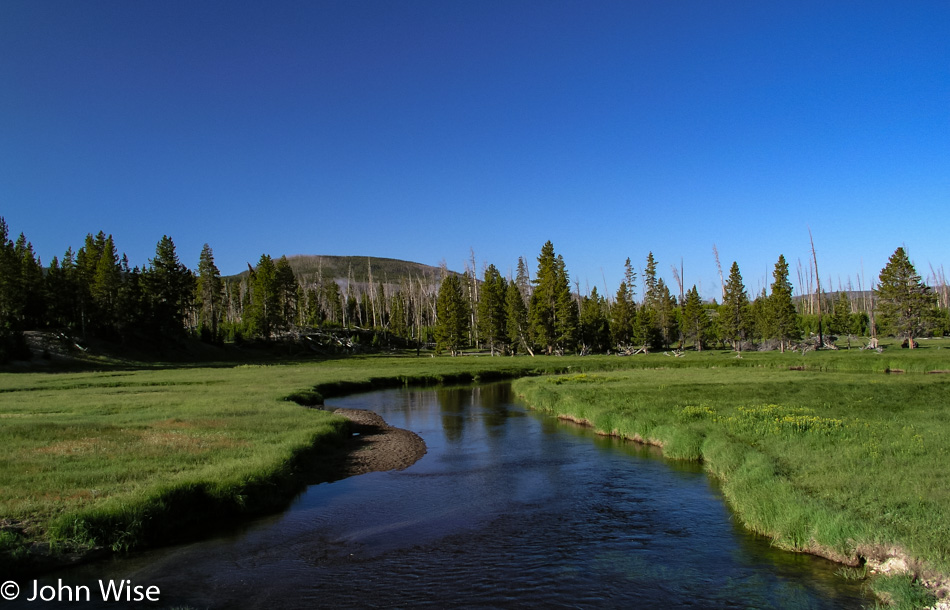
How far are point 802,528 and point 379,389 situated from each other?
44.6m

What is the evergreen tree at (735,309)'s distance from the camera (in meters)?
94.8

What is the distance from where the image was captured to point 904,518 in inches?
426

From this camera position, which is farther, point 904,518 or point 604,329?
point 604,329

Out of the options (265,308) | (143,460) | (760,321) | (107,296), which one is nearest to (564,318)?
(760,321)

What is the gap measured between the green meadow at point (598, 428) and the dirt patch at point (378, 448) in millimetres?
1113

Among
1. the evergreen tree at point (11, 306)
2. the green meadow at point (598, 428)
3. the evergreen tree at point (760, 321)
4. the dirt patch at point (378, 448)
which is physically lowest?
the dirt patch at point (378, 448)

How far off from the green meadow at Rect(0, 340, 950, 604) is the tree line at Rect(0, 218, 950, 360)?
43306 millimetres

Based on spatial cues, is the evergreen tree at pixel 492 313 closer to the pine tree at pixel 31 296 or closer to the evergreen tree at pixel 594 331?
the evergreen tree at pixel 594 331

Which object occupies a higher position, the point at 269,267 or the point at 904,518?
the point at 269,267

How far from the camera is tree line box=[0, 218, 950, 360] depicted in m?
77.6

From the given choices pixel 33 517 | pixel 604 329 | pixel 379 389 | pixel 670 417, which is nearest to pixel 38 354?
pixel 379 389

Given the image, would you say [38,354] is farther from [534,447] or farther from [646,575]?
[646,575]

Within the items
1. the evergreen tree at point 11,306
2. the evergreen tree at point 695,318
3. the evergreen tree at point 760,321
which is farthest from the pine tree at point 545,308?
the evergreen tree at point 11,306

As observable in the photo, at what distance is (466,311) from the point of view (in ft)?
334
